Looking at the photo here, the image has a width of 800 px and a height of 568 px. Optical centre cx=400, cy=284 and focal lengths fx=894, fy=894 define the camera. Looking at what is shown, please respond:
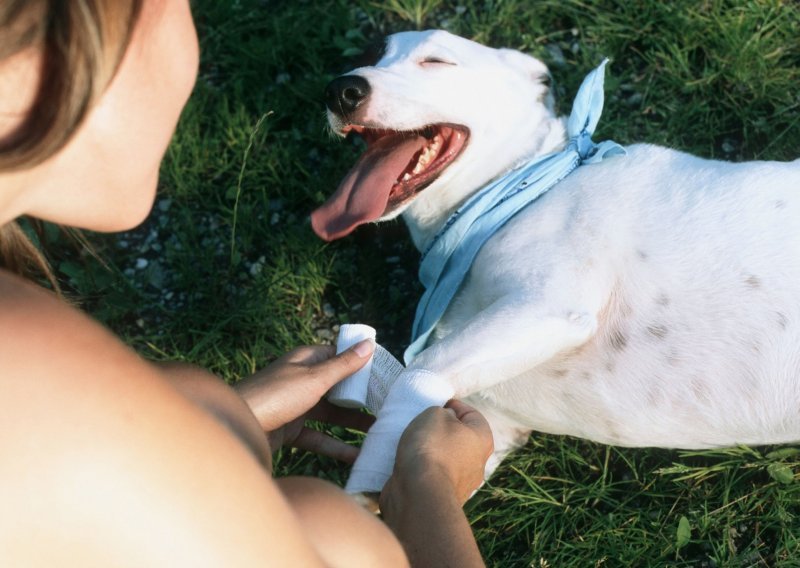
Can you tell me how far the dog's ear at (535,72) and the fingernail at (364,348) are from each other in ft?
4.00

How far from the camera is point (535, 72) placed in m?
3.50

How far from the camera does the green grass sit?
11.1 ft

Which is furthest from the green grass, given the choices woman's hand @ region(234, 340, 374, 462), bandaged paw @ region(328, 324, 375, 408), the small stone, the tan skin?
the tan skin

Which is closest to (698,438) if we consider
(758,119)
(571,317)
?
(571,317)

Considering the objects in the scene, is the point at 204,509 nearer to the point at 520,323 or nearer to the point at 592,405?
the point at 520,323

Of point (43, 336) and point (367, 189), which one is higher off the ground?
point (43, 336)

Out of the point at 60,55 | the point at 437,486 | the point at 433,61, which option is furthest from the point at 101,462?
the point at 433,61

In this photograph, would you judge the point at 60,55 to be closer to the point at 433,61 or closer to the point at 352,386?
the point at 352,386

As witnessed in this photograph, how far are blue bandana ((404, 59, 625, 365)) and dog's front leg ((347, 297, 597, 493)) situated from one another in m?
0.27

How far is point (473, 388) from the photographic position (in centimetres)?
286

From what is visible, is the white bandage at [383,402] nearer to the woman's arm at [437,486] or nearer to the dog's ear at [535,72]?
the woman's arm at [437,486]

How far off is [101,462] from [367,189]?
2.09m

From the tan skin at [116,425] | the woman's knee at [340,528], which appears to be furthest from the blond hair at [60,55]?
the woman's knee at [340,528]

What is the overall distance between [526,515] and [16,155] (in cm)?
240
